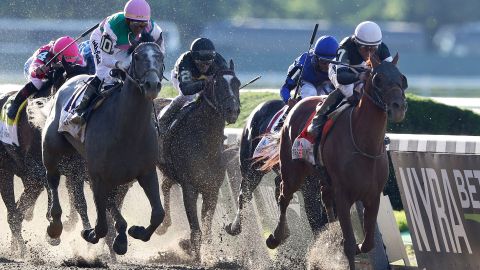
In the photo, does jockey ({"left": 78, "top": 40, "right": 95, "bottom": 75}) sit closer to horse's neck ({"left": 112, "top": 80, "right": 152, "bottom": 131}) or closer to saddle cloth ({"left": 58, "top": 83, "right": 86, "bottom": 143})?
saddle cloth ({"left": 58, "top": 83, "right": 86, "bottom": 143})

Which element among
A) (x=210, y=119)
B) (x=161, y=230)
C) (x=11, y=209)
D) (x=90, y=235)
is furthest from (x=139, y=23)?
(x=11, y=209)

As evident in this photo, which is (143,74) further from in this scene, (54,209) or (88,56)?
(88,56)

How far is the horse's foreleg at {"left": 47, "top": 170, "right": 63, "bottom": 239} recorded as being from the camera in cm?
1029

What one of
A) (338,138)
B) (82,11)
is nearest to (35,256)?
(338,138)

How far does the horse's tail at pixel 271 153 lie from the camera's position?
35.6ft

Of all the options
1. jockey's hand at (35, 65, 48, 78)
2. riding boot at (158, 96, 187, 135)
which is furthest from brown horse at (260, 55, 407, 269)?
jockey's hand at (35, 65, 48, 78)

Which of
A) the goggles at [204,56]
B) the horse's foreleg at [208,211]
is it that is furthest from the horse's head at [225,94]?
the horse's foreleg at [208,211]

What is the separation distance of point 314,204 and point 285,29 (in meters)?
32.3

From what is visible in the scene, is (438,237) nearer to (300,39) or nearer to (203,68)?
(203,68)

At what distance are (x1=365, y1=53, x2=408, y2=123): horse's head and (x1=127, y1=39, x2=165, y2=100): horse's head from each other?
64.1 inches

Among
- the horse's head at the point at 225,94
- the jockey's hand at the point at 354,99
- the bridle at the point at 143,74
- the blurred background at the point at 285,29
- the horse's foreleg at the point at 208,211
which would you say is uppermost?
the bridle at the point at 143,74

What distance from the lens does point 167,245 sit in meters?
12.1

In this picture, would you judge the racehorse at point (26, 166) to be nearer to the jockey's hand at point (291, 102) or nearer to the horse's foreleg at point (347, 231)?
the jockey's hand at point (291, 102)

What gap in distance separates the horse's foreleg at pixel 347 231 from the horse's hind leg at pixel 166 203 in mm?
3523
